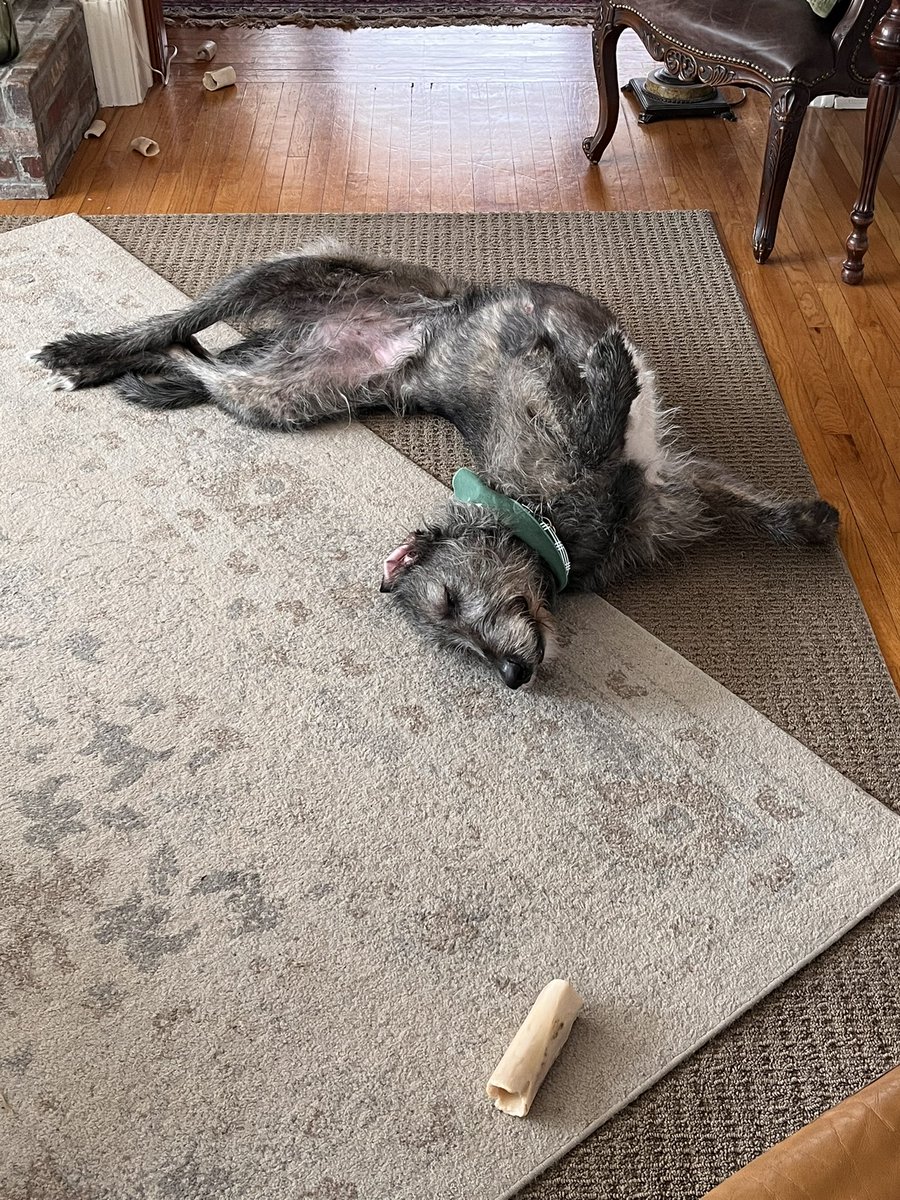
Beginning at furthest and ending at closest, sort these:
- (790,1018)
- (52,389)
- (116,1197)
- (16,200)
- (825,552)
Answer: (16,200) → (52,389) → (825,552) → (790,1018) → (116,1197)

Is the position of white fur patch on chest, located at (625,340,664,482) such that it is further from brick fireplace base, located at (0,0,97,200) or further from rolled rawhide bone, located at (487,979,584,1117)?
brick fireplace base, located at (0,0,97,200)

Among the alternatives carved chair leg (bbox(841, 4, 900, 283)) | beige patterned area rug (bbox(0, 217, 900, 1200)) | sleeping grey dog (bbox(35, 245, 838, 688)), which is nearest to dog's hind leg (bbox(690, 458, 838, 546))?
sleeping grey dog (bbox(35, 245, 838, 688))

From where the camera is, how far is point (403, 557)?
1.99 metres

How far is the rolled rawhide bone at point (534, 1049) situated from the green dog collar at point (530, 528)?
0.77 metres

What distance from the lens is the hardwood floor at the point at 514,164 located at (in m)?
2.72

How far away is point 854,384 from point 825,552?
0.65 m

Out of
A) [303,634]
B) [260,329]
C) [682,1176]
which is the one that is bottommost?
[682,1176]

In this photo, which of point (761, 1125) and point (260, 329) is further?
point (260, 329)

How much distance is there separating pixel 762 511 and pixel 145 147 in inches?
92.9

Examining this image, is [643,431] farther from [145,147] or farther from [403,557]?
[145,147]

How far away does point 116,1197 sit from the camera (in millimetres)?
1326

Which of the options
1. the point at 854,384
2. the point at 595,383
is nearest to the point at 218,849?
the point at 595,383

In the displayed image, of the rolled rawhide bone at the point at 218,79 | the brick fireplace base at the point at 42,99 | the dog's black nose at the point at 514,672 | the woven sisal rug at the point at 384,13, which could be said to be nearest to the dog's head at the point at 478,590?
the dog's black nose at the point at 514,672

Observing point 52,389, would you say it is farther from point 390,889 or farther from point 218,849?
point 390,889
